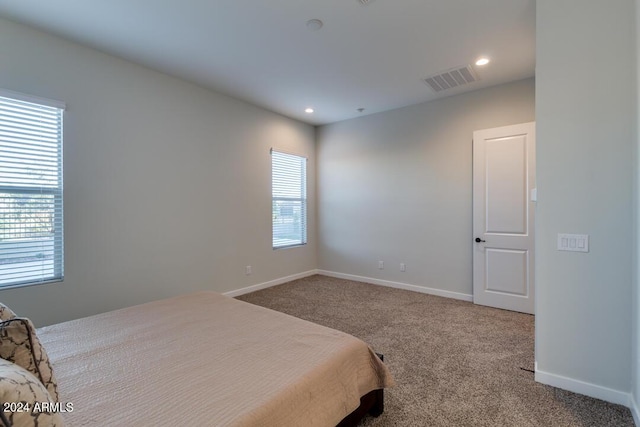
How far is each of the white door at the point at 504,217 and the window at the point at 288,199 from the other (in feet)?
8.99

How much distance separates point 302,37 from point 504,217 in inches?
118

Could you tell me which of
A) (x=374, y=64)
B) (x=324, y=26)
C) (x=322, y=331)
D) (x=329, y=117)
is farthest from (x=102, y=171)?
(x=329, y=117)

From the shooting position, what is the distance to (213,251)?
12.7ft

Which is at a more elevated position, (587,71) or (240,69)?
(240,69)

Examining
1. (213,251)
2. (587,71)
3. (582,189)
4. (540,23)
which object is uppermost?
(540,23)

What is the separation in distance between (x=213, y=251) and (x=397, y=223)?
2.69 metres

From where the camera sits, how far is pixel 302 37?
8.55ft

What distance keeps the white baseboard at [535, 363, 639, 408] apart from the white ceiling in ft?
8.76

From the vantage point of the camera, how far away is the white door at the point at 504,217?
3367 millimetres

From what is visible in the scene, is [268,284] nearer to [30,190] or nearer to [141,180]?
[141,180]

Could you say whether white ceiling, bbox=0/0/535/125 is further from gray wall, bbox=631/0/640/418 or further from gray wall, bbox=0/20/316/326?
gray wall, bbox=631/0/640/418

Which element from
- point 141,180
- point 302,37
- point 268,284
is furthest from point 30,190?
point 268,284

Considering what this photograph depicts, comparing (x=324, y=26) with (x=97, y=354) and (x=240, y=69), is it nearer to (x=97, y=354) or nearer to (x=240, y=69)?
(x=240, y=69)

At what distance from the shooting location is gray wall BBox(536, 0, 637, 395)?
5.90 feet
